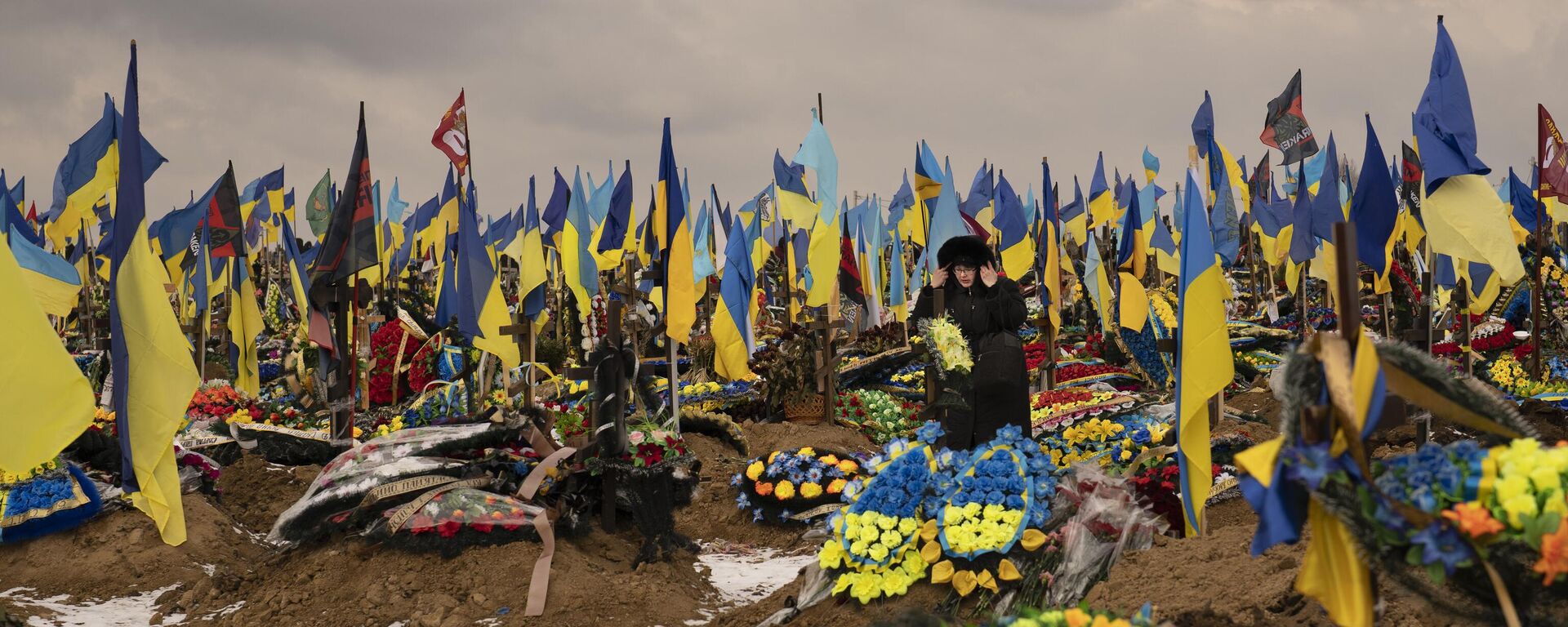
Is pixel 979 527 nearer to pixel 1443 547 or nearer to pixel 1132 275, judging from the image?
pixel 1443 547

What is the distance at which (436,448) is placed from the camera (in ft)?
26.6

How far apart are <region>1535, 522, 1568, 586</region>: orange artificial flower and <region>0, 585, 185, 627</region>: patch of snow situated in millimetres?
7153

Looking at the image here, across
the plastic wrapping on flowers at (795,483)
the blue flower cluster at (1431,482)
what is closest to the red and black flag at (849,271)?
the plastic wrapping on flowers at (795,483)

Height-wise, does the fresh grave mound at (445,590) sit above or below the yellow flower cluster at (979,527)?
below

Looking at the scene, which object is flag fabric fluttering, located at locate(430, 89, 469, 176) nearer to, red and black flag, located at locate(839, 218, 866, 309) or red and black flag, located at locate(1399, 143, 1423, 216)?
red and black flag, located at locate(839, 218, 866, 309)

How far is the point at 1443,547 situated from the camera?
2.74 meters

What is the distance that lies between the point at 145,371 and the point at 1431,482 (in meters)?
6.09

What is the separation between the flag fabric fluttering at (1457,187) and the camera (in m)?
7.70

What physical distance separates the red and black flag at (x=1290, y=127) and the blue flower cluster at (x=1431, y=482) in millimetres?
14213

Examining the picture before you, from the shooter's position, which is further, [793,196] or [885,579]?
[793,196]

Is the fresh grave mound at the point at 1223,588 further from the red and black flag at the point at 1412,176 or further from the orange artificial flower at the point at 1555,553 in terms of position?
the red and black flag at the point at 1412,176

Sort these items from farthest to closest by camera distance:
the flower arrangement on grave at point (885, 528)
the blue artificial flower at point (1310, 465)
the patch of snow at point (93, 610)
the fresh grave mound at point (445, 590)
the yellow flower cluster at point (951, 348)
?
the yellow flower cluster at point (951, 348), the patch of snow at point (93, 610), the fresh grave mound at point (445, 590), the flower arrangement on grave at point (885, 528), the blue artificial flower at point (1310, 465)

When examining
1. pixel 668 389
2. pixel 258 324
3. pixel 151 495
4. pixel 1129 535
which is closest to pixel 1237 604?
pixel 1129 535

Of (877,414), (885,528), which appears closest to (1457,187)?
(885,528)
